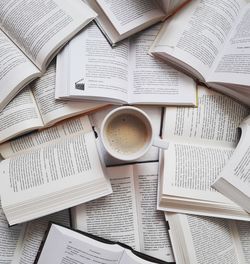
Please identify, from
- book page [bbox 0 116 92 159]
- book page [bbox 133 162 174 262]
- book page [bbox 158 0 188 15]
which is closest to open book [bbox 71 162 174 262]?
book page [bbox 133 162 174 262]

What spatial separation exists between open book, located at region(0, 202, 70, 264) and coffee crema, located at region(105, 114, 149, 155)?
0.65 ft

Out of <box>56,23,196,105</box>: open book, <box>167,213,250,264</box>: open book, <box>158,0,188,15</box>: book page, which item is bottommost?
<box>167,213,250,264</box>: open book

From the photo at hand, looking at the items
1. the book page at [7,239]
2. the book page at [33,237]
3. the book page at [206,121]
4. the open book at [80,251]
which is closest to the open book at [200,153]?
the book page at [206,121]

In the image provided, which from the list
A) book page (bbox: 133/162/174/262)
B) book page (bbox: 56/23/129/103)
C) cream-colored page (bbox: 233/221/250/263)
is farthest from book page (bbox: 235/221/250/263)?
book page (bbox: 56/23/129/103)

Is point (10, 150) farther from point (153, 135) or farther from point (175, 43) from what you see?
point (175, 43)

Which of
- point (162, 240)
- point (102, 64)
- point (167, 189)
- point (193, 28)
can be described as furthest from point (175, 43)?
point (162, 240)

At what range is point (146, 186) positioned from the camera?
33.3 inches

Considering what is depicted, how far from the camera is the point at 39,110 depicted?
85 centimetres

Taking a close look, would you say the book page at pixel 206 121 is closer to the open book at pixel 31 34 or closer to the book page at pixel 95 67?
the book page at pixel 95 67

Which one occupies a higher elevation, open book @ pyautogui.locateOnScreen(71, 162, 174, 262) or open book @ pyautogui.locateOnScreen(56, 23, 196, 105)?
open book @ pyautogui.locateOnScreen(56, 23, 196, 105)

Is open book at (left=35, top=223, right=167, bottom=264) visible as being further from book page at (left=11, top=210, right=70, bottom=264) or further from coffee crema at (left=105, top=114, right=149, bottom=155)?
coffee crema at (left=105, top=114, right=149, bottom=155)

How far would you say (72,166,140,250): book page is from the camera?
0.83 m

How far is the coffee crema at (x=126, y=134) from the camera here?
0.79 meters

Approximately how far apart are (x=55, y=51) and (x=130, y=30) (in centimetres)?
17
